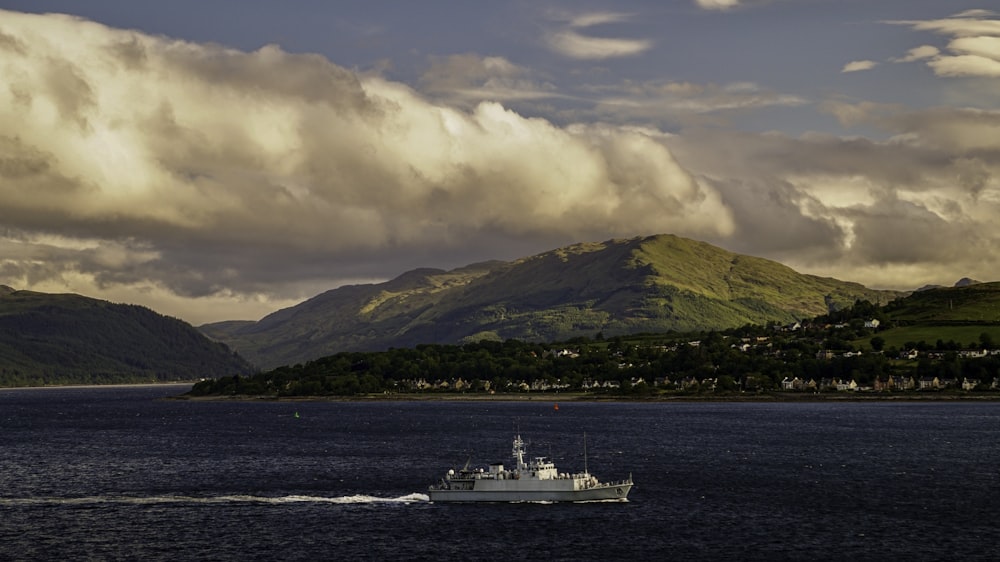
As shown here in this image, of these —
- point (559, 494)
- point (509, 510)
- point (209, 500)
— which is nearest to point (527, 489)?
point (559, 494)

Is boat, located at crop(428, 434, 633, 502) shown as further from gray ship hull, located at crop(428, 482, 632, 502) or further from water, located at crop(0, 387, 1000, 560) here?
water, located at crop(0, 387, 1000, 560)

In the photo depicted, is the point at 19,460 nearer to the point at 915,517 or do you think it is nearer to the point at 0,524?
the point at 0,524

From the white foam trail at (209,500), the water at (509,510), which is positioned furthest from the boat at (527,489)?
the white foam trail at (209,500)

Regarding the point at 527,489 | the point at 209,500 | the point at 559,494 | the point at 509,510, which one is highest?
the point at 527,489

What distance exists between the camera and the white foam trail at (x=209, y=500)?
131m

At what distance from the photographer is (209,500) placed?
134 metres

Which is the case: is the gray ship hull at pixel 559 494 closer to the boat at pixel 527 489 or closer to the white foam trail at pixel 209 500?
the boat at pixel 527 489

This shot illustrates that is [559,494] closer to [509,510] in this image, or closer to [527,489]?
[527,489]

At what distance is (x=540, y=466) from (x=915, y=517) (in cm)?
4376

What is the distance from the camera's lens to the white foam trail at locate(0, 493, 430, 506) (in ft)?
430

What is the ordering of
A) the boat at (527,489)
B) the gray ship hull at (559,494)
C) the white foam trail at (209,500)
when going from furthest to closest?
1. the white foam trail at (209,500)
2. the boat at (527,489)
3. the gray ship hull at (559,494)

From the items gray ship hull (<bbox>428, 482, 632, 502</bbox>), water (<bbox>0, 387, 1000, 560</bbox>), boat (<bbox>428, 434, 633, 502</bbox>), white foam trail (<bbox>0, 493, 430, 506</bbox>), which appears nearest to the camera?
water (<bbox>0, 387, 1000, 560</bbox>)

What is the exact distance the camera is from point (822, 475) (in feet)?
500

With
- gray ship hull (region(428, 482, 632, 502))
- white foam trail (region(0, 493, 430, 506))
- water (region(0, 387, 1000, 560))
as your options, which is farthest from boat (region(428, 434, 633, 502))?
white foam trail (region(0, 493, 430, 506))
